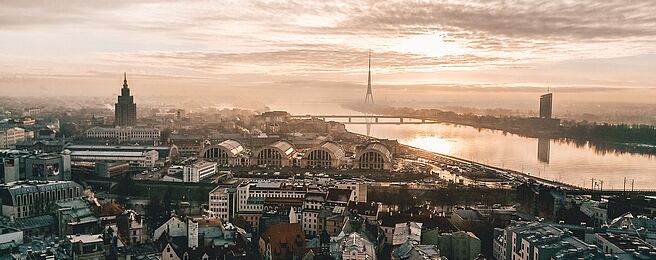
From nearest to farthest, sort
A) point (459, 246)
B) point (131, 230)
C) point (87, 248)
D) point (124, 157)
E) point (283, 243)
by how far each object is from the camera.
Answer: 1. point (87, 248)
2. point (283, 243)
3. point (459, 246)
4. point (131, 230)
5. point (124, 157)

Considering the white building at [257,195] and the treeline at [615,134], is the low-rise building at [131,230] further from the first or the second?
the treeline at [615,134]

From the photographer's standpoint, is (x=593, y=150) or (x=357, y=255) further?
(x=593, y=150)

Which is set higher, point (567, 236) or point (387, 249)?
point (567, 236)

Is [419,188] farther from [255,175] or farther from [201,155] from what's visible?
[201,155]

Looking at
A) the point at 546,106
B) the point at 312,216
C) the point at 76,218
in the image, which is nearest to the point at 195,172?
the point at 76,218

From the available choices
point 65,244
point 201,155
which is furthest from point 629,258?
point 201,155

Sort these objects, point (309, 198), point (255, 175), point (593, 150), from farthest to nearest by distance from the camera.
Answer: point (593, 150) → point (255, 175) → point (309, 198)

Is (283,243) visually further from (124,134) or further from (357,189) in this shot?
(124,134)

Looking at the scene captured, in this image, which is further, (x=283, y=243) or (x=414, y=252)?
(x=283, y=243)
